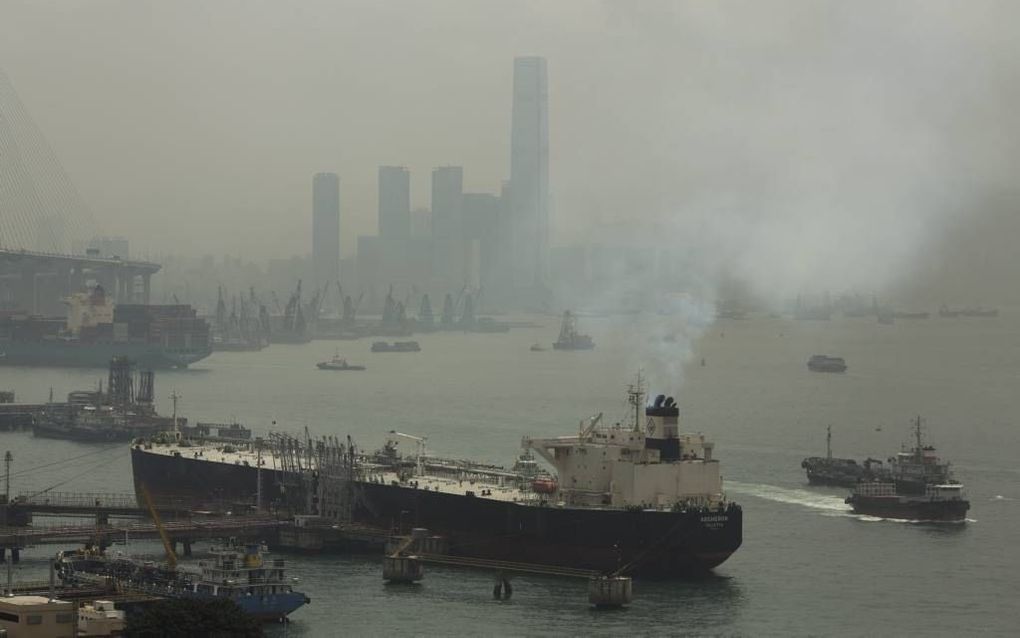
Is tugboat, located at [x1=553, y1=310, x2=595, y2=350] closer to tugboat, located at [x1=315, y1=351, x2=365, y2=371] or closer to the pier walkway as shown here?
tugboat, located at [x1=315, y1=351, x2=365, y2=371]

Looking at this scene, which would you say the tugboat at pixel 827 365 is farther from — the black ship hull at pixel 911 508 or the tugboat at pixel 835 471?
the black ship hull at pixel 911 508

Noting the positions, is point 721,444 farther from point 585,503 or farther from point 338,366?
point 338,366

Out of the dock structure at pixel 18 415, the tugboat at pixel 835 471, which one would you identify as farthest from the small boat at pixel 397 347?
the tugboat at pixel 835 471

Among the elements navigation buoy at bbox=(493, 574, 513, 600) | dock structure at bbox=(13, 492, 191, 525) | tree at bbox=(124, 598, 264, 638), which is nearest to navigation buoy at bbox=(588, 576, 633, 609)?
navigation buoy at bbox=(493, 574, 513, 600)

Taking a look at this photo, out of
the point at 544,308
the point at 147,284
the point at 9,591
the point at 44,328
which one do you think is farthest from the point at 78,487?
the point at 147,284

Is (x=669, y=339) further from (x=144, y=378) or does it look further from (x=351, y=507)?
(x=144, y=378)
